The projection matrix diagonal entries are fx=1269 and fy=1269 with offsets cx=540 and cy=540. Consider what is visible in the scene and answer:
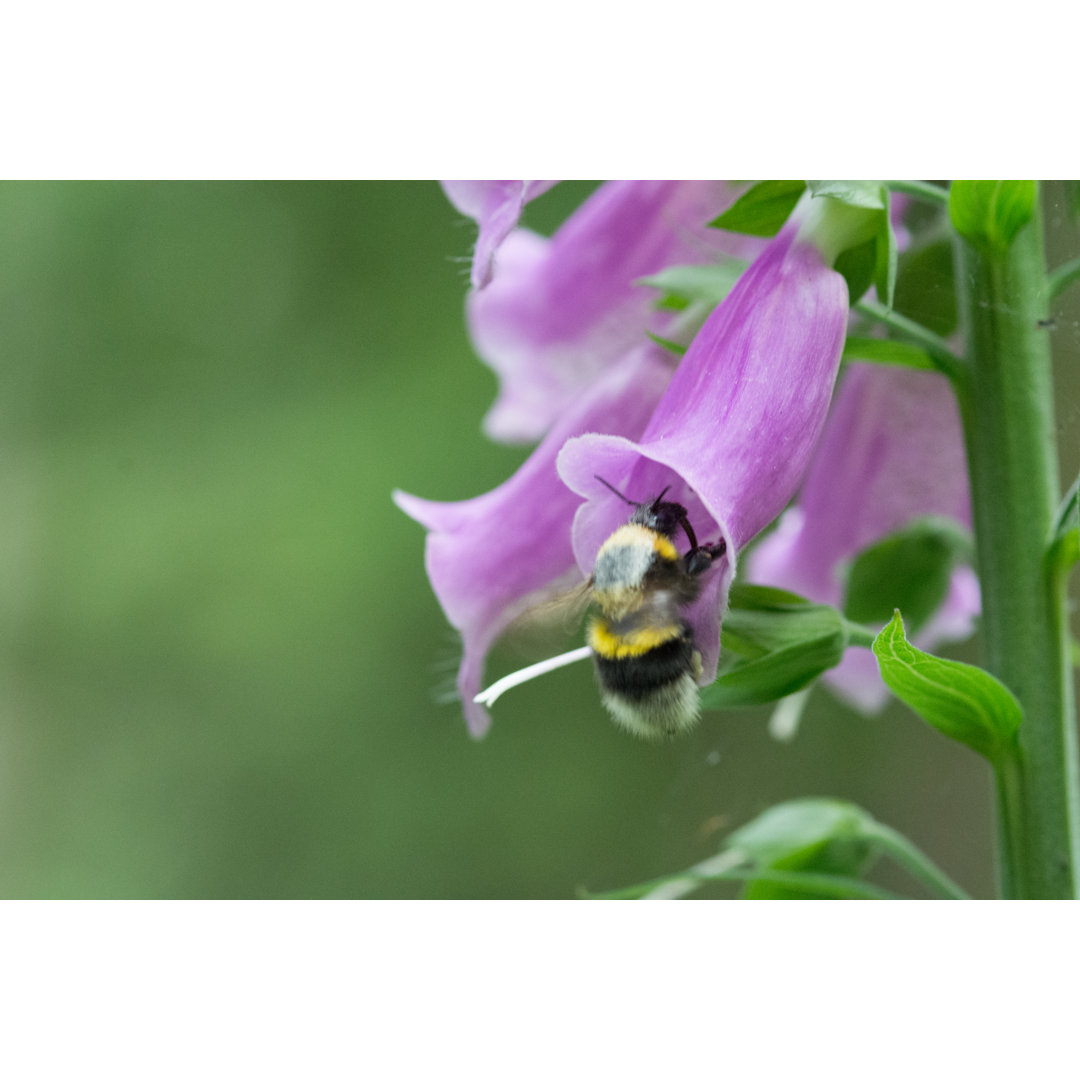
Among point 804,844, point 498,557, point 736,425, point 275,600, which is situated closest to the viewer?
point 736,425

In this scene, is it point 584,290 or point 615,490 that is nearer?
point 615,490

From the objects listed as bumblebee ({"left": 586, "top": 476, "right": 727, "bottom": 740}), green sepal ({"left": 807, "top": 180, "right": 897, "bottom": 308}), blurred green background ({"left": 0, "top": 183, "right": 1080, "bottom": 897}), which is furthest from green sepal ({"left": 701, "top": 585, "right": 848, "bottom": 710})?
blurred green background ({"left": 0, "top": 183, "right": 1080, "bottom": 897})

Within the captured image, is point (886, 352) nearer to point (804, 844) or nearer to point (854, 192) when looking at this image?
point (854, 192)

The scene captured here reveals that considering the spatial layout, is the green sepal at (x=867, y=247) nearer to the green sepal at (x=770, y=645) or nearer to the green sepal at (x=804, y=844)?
the green sepal at (x=770, y=645)

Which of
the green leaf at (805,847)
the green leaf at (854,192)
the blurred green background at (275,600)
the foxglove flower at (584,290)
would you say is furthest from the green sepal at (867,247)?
the blurred green background at (275,600)

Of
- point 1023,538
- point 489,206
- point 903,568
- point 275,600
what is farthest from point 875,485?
point 275,600

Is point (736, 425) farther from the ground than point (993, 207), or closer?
closer
